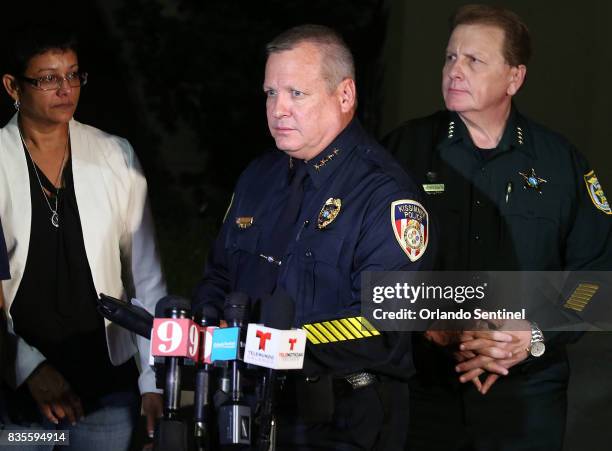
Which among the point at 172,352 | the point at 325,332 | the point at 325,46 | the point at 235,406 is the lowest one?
the point at 235,406

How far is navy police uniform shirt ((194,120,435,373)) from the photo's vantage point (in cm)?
267

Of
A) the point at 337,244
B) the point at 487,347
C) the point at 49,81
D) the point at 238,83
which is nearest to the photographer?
the point at 337,244

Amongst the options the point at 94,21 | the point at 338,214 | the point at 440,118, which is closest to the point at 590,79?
the point at 440,118

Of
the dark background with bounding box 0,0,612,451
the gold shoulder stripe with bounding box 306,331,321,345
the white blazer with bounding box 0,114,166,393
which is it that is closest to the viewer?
the gold shoulder stripe with bounding box 306,331,321,345

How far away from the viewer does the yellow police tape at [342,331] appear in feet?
A: 8.63

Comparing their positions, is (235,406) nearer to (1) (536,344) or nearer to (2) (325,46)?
(2) (325,46)

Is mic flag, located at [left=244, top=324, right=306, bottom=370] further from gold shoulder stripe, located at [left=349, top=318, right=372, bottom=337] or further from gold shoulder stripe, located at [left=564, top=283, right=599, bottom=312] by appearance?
gold shoulder stripe, located at [left=564, top=283, right=599, bottom=312]

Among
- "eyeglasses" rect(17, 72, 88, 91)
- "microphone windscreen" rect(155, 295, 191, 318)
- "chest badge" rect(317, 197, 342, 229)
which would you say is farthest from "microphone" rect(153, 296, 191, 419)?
"eyeglasses" rect(17, 72, 88, 91)

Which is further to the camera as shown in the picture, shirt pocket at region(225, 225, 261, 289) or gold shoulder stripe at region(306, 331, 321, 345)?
shirt pocket at region(225, 225, 261, 289)

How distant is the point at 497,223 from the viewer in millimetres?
3295

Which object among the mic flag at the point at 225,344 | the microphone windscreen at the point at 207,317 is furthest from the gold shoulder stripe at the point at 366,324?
the mic flag at the point at 225,344

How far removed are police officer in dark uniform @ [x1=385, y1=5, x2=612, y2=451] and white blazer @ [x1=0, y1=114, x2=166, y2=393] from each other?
0.77 meters

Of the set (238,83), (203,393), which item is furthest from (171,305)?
(238,83)

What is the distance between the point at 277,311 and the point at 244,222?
0.79 m
